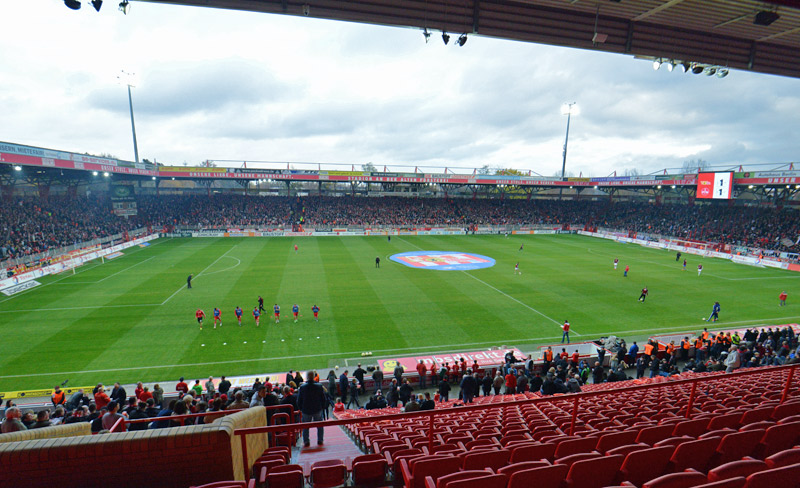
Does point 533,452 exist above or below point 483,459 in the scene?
below

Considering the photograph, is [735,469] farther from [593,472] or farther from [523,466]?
[523,466]

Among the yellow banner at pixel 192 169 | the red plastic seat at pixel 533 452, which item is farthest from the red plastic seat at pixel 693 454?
the yellow banner at pixel 192 169

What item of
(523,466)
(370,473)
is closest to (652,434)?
(523,466)

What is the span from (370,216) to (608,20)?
46786mm

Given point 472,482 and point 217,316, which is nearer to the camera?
point 472,482

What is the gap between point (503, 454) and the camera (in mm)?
3875

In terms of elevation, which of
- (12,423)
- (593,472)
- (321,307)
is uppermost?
(593,472)

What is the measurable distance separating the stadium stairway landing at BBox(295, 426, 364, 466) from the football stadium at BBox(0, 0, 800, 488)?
0.31 feet

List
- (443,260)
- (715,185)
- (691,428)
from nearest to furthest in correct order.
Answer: (691,428)
(443,260)
(715,185)

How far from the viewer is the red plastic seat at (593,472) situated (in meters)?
3.22

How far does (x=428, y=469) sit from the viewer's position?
3.54m

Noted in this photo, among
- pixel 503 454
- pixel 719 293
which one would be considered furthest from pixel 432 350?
pixel 719 293

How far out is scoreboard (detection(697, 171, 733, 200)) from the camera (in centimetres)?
3947

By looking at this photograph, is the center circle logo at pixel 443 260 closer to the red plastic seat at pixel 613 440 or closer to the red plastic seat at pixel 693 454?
the red plastic seat at pixel 613 440
